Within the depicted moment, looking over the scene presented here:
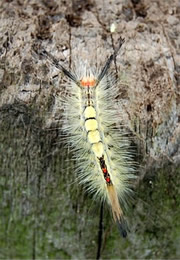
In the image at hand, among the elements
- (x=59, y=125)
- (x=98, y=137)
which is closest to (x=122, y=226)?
(x=98, y=137)

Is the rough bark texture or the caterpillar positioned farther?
the caterpillar

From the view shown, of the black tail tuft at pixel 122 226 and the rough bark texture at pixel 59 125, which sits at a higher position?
the rough bark texture at pixel 59 125

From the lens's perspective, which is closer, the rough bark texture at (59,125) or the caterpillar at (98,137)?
the rough bark texture at (59,125)

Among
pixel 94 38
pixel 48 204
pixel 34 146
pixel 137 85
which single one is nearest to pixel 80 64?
pixel 94 38

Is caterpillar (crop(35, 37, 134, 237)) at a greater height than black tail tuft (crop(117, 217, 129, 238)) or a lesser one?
greater

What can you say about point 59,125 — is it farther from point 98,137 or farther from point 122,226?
point 122,226
